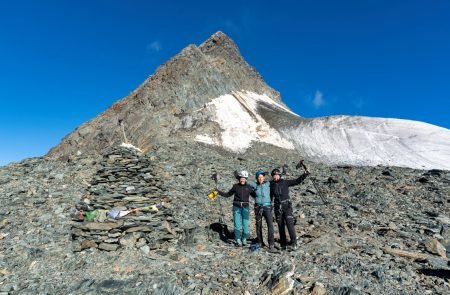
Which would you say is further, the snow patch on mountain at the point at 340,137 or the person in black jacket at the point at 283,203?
the snow patch on mountain at the point at 340,137

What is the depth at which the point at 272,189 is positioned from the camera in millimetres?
11891

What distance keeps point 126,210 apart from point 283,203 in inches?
275

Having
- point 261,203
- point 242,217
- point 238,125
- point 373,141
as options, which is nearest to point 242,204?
point 242,217

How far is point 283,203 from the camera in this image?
11.7 m

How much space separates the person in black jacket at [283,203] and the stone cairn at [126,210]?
13.5 feet

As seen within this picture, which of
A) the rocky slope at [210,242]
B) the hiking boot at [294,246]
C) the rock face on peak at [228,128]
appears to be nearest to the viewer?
the rocky slope at [210,242]

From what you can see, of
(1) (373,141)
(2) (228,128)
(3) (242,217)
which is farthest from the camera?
(2) (228,128)

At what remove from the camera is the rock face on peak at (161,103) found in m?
35.4

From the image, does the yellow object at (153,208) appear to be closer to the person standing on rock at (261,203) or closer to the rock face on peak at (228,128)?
the person standing on rock at (261,203)

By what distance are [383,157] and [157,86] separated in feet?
87.6

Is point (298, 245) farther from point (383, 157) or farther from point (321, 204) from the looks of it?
point (383, 157)

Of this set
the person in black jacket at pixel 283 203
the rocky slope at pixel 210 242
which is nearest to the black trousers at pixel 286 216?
the person in black jacket at pixel 283 203

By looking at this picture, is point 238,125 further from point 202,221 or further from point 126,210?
point 126,210

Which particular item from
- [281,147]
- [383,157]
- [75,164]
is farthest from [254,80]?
[75,164]
